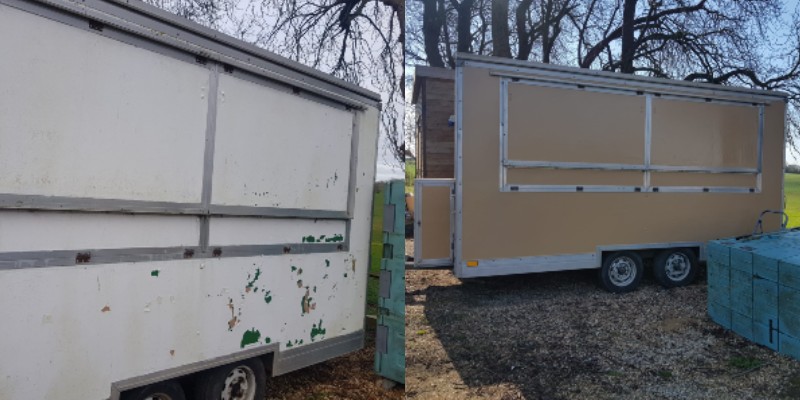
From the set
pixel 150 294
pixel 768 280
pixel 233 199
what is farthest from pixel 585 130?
pixel 150 294

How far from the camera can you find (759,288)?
2781mm

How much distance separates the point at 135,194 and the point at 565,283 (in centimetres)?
330

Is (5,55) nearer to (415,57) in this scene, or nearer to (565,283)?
(415,57)

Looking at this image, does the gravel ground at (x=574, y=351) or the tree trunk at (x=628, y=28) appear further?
the tree trunk at (x=628, y=28)

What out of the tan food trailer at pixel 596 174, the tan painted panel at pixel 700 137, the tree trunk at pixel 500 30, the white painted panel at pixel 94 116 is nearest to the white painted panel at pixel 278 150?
the white painted panel at pixel 94 116

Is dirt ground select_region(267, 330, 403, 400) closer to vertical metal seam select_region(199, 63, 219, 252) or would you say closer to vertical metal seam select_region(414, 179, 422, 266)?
vertical metal seam select_region(199, 63, 219, 252)

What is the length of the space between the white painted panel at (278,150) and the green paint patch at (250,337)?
0.53 m

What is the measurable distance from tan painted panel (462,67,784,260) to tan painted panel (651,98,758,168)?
0.52ft

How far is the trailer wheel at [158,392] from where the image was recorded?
1.66 m

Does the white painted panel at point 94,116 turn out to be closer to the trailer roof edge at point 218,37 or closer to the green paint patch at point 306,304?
the trailer roof edge at point 218,37

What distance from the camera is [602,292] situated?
12.1ft

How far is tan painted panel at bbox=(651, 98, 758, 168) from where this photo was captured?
12.4 ft

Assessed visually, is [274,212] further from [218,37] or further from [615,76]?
[615,76]

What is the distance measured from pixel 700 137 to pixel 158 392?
4.07m
